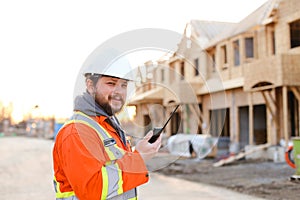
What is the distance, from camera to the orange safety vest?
1.77 metres

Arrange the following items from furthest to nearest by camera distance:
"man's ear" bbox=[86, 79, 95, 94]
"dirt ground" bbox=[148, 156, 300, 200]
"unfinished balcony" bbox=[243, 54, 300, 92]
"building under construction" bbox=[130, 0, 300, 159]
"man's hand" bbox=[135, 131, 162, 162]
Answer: "building under construction" bbox=[130, 0, 300, 159] → "unfinished balcony" bbox=[243, 54, 300, 92] → "dirt ground" bbox=[148, 156, 300, 200] → "man's ear" bbox=[86, 79, 95, 94] → "man's hand" bbox=[135, 131, 162, 162]

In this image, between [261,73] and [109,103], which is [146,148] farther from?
[261,73]

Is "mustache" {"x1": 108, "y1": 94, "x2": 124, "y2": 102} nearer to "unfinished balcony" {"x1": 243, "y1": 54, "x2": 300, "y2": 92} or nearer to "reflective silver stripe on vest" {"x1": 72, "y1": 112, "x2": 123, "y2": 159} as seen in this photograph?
"reflective silver stripe on vest" {"x1": 72, "y1": 112, "x2": 123, "y2": 159}

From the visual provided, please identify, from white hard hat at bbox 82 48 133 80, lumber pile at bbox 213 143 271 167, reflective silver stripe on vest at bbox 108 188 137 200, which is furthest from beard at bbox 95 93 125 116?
lumber pile at bbox 213 143 271 167

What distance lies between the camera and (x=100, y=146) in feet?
6.08

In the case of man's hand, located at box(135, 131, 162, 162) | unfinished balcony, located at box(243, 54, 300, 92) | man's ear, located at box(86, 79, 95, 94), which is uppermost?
unfinished balcony, located at box(243, 54, 300, 92)

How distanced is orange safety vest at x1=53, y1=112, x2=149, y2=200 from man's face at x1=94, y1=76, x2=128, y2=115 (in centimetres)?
7

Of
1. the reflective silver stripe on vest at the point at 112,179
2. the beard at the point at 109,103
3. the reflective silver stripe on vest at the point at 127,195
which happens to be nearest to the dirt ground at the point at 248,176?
the reflective silver stripe on vest at the point at 127,195

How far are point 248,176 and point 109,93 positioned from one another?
974cm

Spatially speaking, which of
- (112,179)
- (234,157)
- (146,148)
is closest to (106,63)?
(146,148)

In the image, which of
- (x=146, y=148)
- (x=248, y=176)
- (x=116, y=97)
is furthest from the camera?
(x=248, y=176)

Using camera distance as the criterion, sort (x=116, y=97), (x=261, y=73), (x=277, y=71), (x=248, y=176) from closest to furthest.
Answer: (x=116, y=97) < (x=248, y=176) < (x=277, y=71) < (x=261, y=73)

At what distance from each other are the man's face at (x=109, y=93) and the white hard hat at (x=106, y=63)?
39 mm

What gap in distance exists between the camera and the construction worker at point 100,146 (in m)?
1.78
